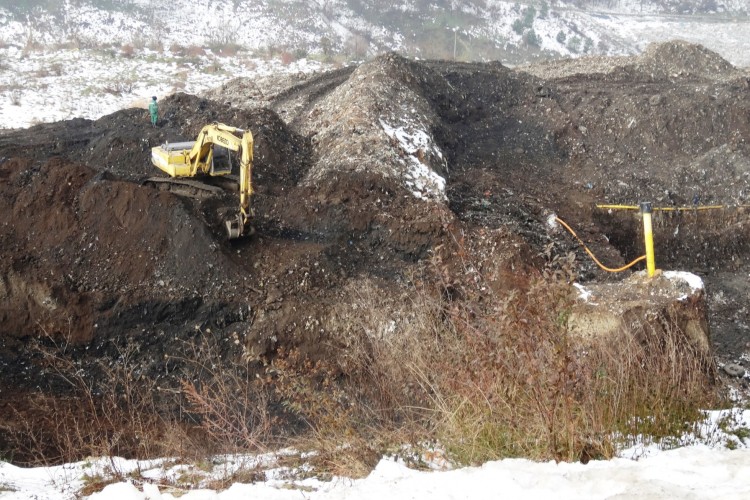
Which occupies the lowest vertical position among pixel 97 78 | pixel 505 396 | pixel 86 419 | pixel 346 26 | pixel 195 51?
pixel 86 419

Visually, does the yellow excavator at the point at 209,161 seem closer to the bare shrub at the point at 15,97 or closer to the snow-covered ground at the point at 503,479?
the snow-covered ground at the point at 503,479

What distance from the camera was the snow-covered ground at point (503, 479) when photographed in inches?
145

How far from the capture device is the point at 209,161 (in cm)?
989

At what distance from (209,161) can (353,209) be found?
2.15 metres

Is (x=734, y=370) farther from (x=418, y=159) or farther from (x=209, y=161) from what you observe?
(x=209, y=161)

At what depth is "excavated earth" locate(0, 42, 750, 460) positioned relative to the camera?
853 cm

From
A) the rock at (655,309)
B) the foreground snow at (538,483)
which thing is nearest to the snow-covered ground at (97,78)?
the rock at (655,309)

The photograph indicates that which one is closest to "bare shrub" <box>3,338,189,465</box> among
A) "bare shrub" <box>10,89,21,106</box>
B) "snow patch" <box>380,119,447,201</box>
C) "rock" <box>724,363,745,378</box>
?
"snow patch" <box>380,119,447,201</box>

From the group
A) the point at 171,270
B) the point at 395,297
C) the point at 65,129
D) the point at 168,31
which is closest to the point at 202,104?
the point at 65,129

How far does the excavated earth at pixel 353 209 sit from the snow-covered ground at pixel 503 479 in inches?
69.0

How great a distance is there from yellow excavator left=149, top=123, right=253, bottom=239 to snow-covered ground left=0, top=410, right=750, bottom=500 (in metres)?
4.23

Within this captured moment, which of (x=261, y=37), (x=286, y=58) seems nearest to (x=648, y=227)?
(x=286, y=58)

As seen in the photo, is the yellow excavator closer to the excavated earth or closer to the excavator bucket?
the excavator bucket

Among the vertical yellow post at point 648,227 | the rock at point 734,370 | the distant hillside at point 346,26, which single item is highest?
the distant hillside at point 346,26
